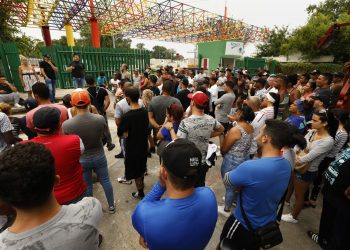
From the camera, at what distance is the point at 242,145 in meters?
2.80

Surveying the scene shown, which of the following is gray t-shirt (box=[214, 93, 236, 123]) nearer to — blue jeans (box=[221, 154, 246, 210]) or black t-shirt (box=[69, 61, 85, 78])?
blue jeans (box=[221, 154, 246, 210])

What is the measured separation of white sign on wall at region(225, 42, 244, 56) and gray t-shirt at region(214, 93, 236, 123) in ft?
77.4

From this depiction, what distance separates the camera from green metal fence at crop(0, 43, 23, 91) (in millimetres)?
8742

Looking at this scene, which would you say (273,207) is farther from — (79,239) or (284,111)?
(284,111)

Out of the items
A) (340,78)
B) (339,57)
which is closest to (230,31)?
(339,57)

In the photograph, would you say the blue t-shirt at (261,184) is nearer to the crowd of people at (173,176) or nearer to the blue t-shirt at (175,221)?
the crowd of people at (173,176)

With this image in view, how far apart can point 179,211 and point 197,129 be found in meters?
1.51

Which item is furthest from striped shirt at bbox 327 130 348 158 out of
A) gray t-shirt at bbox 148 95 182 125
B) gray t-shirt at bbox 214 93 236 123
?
gray t-shirt at bbox 148 95 182 125

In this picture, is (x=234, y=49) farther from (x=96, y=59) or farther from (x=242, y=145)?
(x=242, y=145)

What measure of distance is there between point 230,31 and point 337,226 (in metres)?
33.2

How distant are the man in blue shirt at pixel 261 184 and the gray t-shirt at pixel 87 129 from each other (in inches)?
69.4

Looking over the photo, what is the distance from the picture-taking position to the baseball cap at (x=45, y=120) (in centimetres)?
184

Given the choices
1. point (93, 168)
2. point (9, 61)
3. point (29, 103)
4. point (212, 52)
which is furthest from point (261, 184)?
point (212, 52)

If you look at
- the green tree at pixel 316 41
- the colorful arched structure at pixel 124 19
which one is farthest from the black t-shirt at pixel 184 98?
the green tree at pixel 316 41
